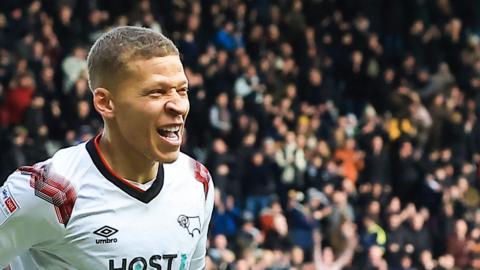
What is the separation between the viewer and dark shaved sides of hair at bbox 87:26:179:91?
4.38m

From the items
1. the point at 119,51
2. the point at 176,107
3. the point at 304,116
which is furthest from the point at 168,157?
the point at 304,116

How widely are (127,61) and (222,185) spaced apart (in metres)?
12.8

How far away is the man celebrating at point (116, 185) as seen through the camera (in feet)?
14.4

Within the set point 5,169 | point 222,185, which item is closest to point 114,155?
point 5,169

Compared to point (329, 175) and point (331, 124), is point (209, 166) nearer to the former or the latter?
point (329, 175)

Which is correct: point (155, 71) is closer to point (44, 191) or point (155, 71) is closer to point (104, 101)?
point (104, 101)

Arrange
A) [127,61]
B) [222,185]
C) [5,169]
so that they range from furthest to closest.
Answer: [222,185], [5,169], [127,61]

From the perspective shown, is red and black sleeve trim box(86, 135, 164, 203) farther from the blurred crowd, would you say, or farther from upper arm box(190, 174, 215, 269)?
the blurred crowd

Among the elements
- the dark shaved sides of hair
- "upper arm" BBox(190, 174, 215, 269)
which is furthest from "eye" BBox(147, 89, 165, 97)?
"upper arm" BBox(190, 174, 215, 269)

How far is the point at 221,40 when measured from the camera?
68.2 ft

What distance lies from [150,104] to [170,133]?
0.14 m

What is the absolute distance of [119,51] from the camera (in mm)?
4375

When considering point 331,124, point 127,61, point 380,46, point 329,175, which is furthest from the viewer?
point 380,46

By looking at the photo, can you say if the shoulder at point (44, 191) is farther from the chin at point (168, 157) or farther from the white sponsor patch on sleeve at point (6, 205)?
the chin at point (168, 157)
